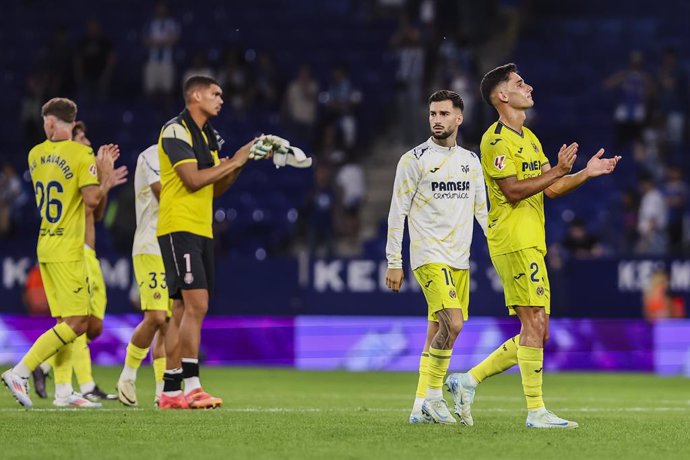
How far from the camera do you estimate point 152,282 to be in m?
11.4

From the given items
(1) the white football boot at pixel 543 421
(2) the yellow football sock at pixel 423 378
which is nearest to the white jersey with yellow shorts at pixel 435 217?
(2) the yellow football sock at pixel 423 378

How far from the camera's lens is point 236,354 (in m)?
18.5

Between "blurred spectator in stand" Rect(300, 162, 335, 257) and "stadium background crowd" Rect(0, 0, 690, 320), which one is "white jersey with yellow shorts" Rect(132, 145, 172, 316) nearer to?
"stadium background crowd" Rect(0, 0, 690, 320)

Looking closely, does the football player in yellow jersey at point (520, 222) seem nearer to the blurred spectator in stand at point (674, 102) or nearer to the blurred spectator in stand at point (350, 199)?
the blurred spectator in stand at point (350, 199)

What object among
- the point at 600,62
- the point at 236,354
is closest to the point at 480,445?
the point at 236,354

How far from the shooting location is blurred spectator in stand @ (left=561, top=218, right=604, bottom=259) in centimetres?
1942

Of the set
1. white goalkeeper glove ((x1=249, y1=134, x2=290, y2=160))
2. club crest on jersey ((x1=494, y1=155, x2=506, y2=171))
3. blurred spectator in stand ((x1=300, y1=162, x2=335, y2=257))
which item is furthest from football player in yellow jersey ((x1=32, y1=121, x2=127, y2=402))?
blurred spectator in stand ((x1=300, y1=162, x2=335, y2=257))

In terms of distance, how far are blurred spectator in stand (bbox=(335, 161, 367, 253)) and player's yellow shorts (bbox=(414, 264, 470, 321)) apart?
446 inches

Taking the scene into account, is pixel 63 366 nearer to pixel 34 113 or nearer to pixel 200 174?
pixel 200 174

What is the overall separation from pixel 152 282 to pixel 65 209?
3.21ft

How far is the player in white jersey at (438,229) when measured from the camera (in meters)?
9.58

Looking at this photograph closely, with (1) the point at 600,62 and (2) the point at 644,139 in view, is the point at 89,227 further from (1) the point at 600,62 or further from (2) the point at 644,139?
(1) the point at 600,62

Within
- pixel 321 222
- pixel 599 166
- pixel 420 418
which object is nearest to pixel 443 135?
pixel 599 166

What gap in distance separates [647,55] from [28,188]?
37.7 ft
